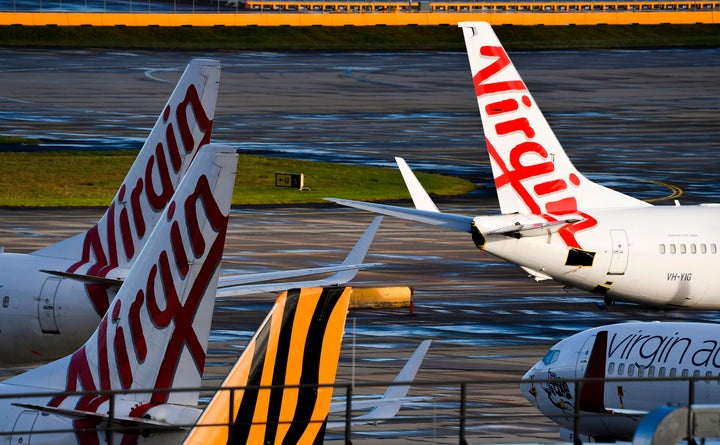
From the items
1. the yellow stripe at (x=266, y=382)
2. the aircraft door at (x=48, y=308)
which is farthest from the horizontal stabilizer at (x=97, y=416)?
the aircraft door at (x=48, y=308)

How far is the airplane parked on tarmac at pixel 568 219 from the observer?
47.0 m

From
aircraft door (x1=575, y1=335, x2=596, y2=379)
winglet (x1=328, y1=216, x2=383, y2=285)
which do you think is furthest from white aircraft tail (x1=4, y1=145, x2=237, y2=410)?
aircraft door (x1=575, y1=335, x2=596, y2=379)

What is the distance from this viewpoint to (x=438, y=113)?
131 meters

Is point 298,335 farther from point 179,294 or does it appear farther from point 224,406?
point 179,294

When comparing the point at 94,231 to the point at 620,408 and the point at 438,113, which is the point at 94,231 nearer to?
the point at 620,408

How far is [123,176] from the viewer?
9194cm

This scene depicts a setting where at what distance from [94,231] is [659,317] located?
83.6 ft

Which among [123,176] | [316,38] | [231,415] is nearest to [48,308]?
[231,415]

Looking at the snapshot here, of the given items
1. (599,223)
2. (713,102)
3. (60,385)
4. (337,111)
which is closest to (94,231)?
(60,385)

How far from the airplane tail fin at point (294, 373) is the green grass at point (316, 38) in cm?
15843

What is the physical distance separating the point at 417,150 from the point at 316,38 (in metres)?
81.8

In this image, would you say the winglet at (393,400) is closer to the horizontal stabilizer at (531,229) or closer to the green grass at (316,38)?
the horizontal stabilizer at (531,229)

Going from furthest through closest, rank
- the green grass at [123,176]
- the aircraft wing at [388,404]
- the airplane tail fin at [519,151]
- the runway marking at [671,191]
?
the green grass at [123,176] → the runway marking at [671,191] → the airplane tail fin at [519,151] → the aircraft wing at [388,404]

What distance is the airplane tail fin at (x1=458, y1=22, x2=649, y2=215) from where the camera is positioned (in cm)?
4806
